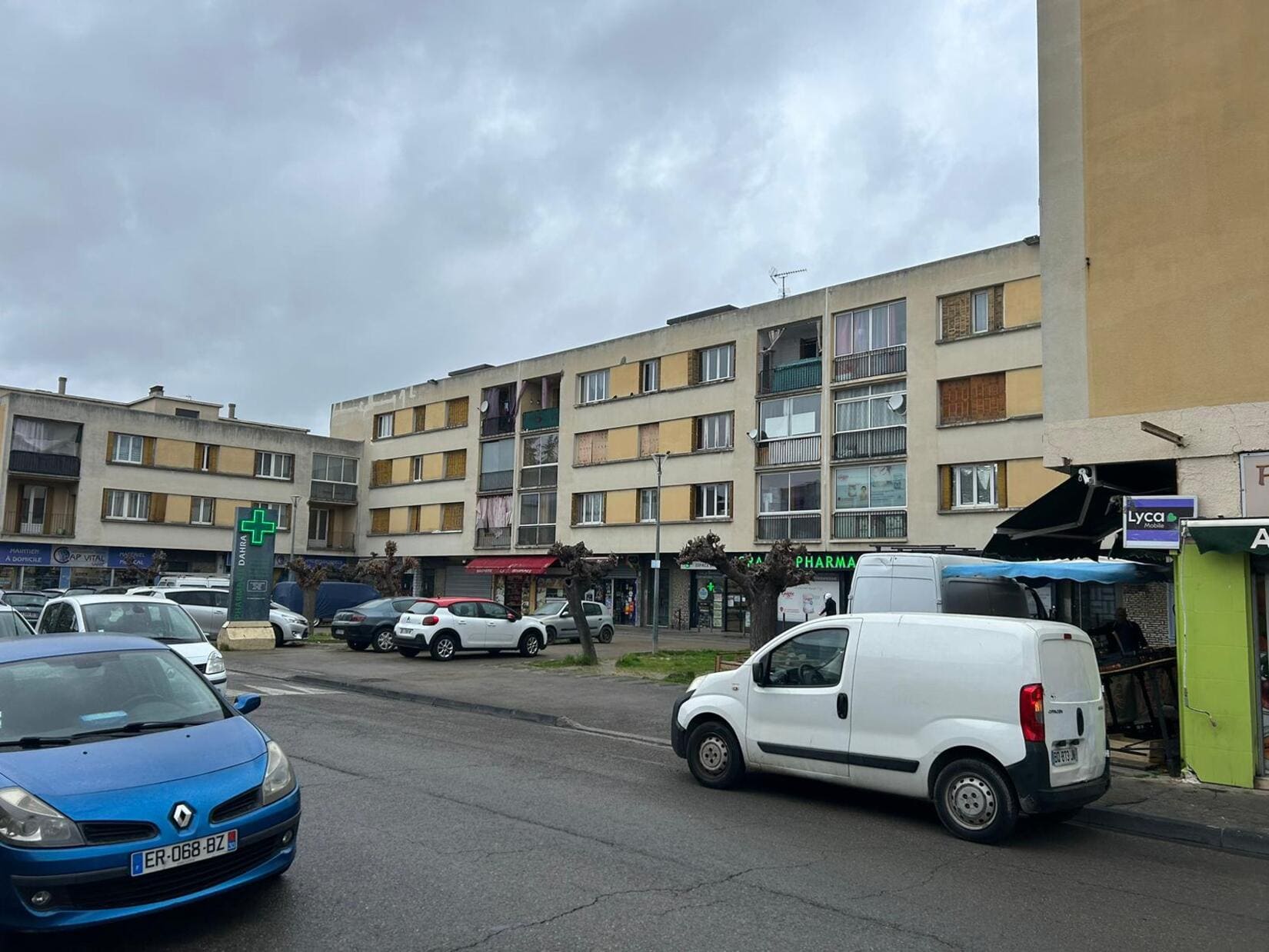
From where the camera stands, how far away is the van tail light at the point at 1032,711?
7.11 meters

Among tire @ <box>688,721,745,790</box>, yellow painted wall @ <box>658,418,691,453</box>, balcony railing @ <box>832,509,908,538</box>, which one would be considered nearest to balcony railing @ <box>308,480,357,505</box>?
yellow painted wall @ <box>658,418,691,453</box>

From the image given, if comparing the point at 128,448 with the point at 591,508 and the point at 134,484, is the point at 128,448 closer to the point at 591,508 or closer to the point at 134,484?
the point at 134,484

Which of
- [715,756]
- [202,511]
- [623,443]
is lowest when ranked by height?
[715,756]

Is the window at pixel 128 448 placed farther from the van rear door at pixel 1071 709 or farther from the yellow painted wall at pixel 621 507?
the van rear door at pixel 1071 709

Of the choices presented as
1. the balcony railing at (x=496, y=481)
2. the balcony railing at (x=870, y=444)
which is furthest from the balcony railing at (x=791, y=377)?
the balcony railing at (x=496, y=481)

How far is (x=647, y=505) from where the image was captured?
142 feet

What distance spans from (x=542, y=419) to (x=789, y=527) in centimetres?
1633

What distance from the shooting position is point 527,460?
1951 inches

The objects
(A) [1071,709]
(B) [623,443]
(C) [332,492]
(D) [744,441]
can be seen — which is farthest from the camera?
(C) [332,492]

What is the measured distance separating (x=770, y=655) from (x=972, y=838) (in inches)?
89.2

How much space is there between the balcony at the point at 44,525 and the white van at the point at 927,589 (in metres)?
45.0

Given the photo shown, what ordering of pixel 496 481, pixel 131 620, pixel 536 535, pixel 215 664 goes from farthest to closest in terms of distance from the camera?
pixel 496 481
pixel 536 535
pixel 131 620
pixel 215 664

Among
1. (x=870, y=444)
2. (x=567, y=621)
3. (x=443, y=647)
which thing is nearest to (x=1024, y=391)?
(x=870, y=444)

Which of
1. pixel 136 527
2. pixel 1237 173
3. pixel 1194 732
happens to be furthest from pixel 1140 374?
pixel 136 527
